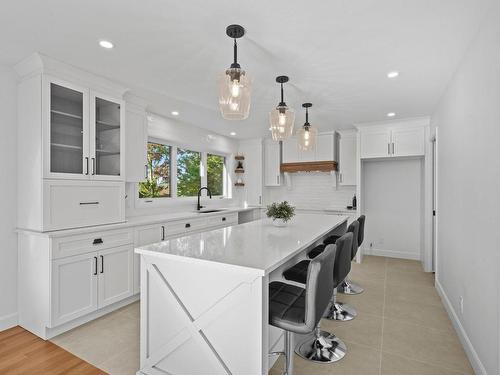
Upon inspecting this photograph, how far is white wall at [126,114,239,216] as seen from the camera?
12.7 ft

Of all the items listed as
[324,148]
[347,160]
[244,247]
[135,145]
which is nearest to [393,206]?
[347,160]

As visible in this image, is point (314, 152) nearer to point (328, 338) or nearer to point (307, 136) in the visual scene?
point (307, 136)

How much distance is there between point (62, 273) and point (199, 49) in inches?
90.0

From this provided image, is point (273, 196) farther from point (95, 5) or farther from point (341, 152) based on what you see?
point (95, 5)

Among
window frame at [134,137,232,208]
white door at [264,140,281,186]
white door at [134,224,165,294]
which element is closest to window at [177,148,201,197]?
window frame at [134,137,232,208]

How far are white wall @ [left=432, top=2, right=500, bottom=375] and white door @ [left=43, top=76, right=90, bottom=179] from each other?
327 cm

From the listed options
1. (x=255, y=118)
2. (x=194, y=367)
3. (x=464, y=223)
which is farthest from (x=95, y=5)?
(x=464, y=223)

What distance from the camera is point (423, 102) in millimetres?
3621

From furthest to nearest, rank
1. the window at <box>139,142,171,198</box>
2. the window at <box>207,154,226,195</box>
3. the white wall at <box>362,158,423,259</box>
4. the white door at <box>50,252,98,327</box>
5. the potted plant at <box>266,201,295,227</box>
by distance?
the window at <box>207,154,226,195</box> < the white wall at <box>362,158,423,259</box> < the window at <box>139,142,171,198</box> < the potted plant at <box>266,201,295,227</box> < the white door at <box>50,252,98,327</box>

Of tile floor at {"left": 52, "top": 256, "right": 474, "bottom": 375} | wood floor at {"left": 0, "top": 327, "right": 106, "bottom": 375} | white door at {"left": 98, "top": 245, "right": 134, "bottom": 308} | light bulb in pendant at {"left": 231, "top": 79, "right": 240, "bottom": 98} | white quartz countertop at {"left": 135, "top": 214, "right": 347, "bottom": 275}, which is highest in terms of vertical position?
light bulb in pendant at {"left": 231, "top": 79, "right": 240, "bottom": 98}

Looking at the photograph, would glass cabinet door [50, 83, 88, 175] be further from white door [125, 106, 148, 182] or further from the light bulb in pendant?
the light bulb in pendant

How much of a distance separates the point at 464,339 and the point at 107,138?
12.5 feet

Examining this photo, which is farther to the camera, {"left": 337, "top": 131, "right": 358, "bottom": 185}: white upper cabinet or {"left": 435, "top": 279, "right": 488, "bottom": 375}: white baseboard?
{"left": 337, "top": 131, "right": 358, "bottom": 185}: white upper cabinet

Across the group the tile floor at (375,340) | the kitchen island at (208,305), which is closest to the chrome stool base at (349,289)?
the tile floor at (375,340)
